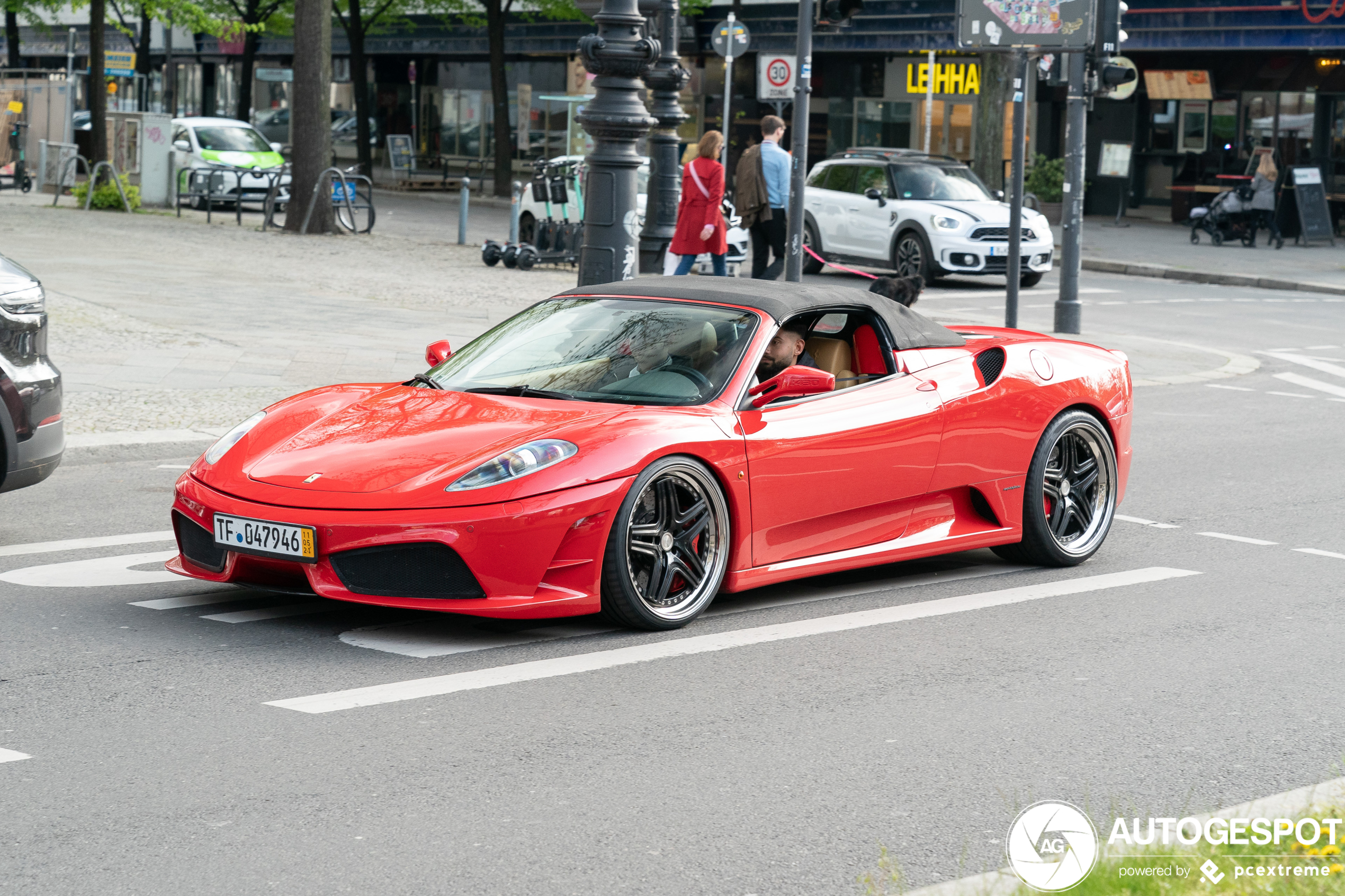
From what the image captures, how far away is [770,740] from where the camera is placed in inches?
197

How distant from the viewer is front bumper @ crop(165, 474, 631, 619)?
5.70 meters

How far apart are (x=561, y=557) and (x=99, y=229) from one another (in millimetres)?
21436

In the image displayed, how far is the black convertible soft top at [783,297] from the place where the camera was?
6910 millimetres

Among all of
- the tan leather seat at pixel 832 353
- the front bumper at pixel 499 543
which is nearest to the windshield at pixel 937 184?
the tan leather seat at pixel 832 353

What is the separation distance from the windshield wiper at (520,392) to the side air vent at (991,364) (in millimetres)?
1885

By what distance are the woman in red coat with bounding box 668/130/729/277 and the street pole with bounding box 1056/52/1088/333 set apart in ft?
10.9

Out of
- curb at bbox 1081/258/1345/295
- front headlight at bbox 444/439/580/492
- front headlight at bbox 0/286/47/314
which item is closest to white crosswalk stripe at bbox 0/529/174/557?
front headlight at bbox 0/286/47/314

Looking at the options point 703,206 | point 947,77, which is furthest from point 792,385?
point 947,77

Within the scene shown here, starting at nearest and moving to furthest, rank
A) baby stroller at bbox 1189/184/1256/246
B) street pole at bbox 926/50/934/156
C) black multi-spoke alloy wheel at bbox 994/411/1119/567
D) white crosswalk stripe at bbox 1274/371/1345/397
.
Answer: black multi-spoke alloy wheel at bbox 994/411/1119/567 < white crosswalk stripe at bbox 1274/371/1345/397 < street pole at bbox 926/50/934/156 < baby stroller at bbox 1189/184/1256/246

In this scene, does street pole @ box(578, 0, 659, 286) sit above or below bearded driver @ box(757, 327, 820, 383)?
above

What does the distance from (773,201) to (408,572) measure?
13.2m

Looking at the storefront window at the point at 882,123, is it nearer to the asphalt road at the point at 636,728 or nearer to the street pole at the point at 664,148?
the street pole at the point at 664,148

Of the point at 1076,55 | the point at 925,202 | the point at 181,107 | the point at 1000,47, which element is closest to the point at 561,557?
the point at 1000,47

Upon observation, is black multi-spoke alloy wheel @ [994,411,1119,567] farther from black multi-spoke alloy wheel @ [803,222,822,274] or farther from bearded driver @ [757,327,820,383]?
black multi-spoke alloy wheel @ [803,222,822,274]
